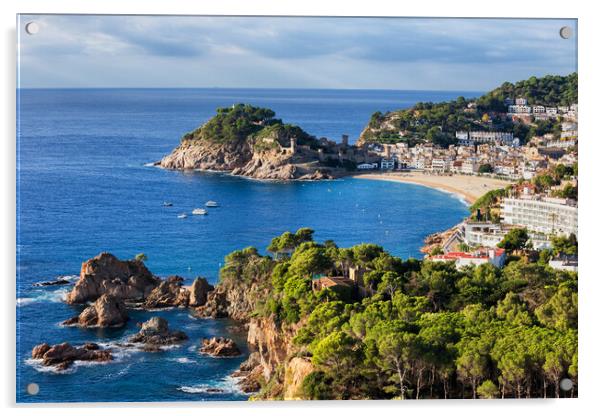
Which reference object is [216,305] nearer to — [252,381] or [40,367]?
[252,381]

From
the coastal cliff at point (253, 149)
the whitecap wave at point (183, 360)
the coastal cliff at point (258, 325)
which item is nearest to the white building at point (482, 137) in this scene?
the coastal cliff at point (253, 149)

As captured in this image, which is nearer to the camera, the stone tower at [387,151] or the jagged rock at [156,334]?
the jagged rock at [156,334]

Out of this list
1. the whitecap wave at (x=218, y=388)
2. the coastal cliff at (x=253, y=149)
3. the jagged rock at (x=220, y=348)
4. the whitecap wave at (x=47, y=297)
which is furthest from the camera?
the coastal cliff at (x=253, y=149)

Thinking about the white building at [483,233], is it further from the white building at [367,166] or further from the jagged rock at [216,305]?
the white building at [367,166]

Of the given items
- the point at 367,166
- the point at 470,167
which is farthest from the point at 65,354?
the point at 367,166

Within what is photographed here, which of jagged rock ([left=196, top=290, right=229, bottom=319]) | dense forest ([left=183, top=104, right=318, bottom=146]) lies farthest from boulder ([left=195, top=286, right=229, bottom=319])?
dense forest ([left=183, top=104, right=318, bottom=146])

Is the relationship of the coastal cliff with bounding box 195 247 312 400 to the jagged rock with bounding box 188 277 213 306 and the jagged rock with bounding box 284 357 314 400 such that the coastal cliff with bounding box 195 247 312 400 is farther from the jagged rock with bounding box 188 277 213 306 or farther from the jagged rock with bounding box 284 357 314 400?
the jagged rock with bounding box 188 277 213 306

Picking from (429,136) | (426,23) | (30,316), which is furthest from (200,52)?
(429,136)
